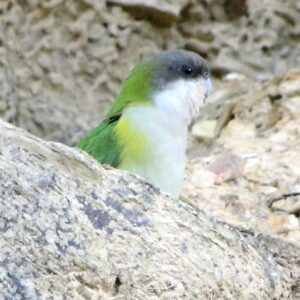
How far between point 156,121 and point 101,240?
101cm

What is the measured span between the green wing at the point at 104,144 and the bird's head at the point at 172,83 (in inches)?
3.5

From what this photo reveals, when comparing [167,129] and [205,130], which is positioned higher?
[167,129]

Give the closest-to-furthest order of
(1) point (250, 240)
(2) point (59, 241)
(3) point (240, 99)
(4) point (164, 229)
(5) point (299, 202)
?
1. (2) point (59, 241)
2. (4) point (164, 229)
3. (1) point (250, 240)
4. (5) point (299, 202)
5. (3) point (240, 99)

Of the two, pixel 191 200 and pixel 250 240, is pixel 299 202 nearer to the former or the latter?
pixel 191 200

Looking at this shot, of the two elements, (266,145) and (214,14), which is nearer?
(266,145)

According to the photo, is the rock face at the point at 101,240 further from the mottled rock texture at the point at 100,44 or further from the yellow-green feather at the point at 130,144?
the mottled rock texture at the point at 100,44

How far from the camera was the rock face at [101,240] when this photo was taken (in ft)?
5.93

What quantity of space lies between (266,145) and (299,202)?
0.38m

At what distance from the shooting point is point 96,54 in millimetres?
3639

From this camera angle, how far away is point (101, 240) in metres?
1.90

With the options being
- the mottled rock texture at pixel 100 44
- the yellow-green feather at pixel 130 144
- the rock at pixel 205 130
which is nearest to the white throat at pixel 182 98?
the yellow-green feather at pixel 130 144

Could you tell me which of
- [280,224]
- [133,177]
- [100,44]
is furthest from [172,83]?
[133,177]

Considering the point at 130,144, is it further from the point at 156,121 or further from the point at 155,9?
the point at 155,9

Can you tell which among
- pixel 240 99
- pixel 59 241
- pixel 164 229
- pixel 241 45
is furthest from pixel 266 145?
pixel 59 241
